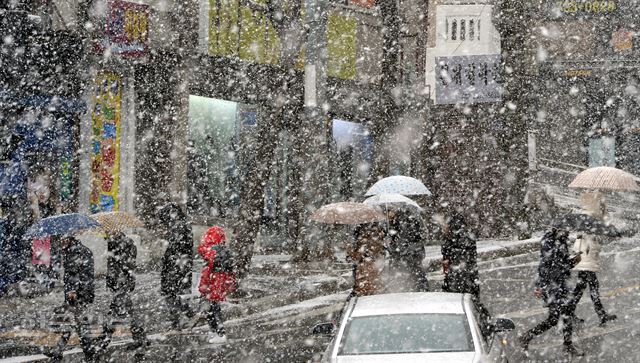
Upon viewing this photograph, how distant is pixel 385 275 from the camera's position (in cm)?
1166

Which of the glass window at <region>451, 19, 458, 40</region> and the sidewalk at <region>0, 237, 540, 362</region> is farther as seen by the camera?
the glass window at <region>451, 19, 458, 40</region>

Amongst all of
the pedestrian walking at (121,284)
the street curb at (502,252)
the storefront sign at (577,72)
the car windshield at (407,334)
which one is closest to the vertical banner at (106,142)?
the street curb at (502,252)

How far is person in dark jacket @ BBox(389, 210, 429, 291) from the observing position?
1141 cm

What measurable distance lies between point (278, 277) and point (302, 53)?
9006 mm

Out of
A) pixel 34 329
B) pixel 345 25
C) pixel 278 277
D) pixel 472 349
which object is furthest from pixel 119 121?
pixel 472 349

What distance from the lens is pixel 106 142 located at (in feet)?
64.4

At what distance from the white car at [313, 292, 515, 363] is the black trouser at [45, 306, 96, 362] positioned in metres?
4.32

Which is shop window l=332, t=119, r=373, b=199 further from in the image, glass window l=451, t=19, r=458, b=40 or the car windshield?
the car windshield

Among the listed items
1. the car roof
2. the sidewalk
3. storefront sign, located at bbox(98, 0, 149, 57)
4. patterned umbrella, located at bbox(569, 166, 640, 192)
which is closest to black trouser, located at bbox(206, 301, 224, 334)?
the sidewalk

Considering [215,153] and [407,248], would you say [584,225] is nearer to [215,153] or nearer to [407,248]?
[407,248]

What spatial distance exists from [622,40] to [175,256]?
116ft

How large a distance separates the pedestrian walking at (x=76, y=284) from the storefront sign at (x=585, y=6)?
33246 millimetres

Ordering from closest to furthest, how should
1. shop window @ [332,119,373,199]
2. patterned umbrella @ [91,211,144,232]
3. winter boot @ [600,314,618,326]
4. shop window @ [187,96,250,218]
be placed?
1. patterned umbrella @ [91,211,144,232]
2. winter boot @ [600,314,618,326]
3. shop window @ [187,96,250,218]
4. shop window @ [332,119,373,199]

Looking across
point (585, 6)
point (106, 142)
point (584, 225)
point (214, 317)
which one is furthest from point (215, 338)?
point (585, 6)
